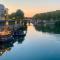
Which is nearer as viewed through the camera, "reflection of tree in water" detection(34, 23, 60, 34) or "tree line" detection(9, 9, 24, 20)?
"tree line" detection(9, 9, 24, 20)

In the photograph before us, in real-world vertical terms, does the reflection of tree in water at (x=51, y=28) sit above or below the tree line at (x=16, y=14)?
below

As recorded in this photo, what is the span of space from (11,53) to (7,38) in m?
1.07

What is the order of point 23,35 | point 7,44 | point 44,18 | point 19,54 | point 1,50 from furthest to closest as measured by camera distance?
point 44,18
point 23,35
point 7,44
point 1,50
point 19,54

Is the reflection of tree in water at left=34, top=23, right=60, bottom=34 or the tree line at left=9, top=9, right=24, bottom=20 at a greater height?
the tree line at left=9, top=9, right=24, bottom=20

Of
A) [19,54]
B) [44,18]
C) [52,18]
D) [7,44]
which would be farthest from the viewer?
[44,18]

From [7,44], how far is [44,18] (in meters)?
5.06

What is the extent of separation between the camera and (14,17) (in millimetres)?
8031

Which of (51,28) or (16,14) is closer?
(16,14)

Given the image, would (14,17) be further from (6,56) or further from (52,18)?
(6,56)

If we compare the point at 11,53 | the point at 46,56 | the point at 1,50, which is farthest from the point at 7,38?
the point at 46,56

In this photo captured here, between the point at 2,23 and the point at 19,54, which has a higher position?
the point at 2,23

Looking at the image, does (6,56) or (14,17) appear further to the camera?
(14,17)

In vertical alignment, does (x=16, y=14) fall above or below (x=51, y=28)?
above

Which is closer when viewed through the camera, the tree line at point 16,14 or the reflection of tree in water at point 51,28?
the tree line at point 16,14
